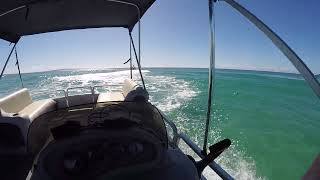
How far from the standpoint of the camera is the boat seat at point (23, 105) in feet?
19.2

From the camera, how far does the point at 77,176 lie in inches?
68.8

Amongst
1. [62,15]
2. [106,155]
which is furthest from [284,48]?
[62,15]

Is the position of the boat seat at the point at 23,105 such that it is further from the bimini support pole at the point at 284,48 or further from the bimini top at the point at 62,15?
the bimini support pole at the point at 284,48

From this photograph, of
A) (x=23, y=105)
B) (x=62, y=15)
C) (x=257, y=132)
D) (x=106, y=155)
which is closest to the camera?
(x=106, y=155)

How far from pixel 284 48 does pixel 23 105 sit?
636cm

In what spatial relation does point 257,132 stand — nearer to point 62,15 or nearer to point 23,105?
point 23,105

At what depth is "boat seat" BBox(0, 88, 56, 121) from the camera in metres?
5.84

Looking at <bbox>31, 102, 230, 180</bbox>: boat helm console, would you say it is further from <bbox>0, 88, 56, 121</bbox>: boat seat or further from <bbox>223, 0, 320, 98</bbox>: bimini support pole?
<bbox>0, 88, 56, 121</bbox>: boat seat

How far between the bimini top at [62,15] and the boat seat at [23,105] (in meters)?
1.16

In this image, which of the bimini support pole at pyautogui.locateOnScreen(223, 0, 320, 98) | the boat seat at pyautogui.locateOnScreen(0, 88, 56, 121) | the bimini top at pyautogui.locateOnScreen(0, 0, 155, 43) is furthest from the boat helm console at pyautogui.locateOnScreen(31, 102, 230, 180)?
the boat seat at pyautogui.locateOnScreen(0, 88, 56, 121)

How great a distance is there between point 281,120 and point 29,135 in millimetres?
14648

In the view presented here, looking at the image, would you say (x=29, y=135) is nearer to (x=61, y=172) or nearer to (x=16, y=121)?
(x=61, y=172)

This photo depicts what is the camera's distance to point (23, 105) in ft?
22.4

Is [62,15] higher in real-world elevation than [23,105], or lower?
higher
